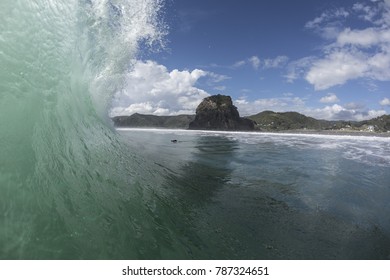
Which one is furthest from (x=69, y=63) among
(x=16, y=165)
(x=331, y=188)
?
(x=331, y=188)

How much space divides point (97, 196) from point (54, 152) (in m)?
1.62

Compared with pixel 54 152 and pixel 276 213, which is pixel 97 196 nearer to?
pixel 54 152

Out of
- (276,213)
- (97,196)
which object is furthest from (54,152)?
(276,213)

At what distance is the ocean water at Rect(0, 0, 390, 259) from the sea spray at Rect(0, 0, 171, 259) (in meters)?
0.03

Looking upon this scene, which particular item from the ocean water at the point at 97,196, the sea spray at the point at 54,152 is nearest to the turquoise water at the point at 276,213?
the ocean water at the point at 97,196

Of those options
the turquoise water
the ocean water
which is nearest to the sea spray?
the ocean water

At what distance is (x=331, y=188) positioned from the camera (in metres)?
13.6

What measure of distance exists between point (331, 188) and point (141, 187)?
864cm

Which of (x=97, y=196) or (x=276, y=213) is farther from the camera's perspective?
(x=276, y=213)

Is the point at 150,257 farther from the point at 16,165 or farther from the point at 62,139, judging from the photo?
the point at 62,139

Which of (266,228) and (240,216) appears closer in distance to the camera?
(266,228)

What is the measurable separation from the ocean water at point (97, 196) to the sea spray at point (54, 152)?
28 mm

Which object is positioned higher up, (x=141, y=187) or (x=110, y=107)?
(x=110, y=107)

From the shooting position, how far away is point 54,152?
25.3 feet
